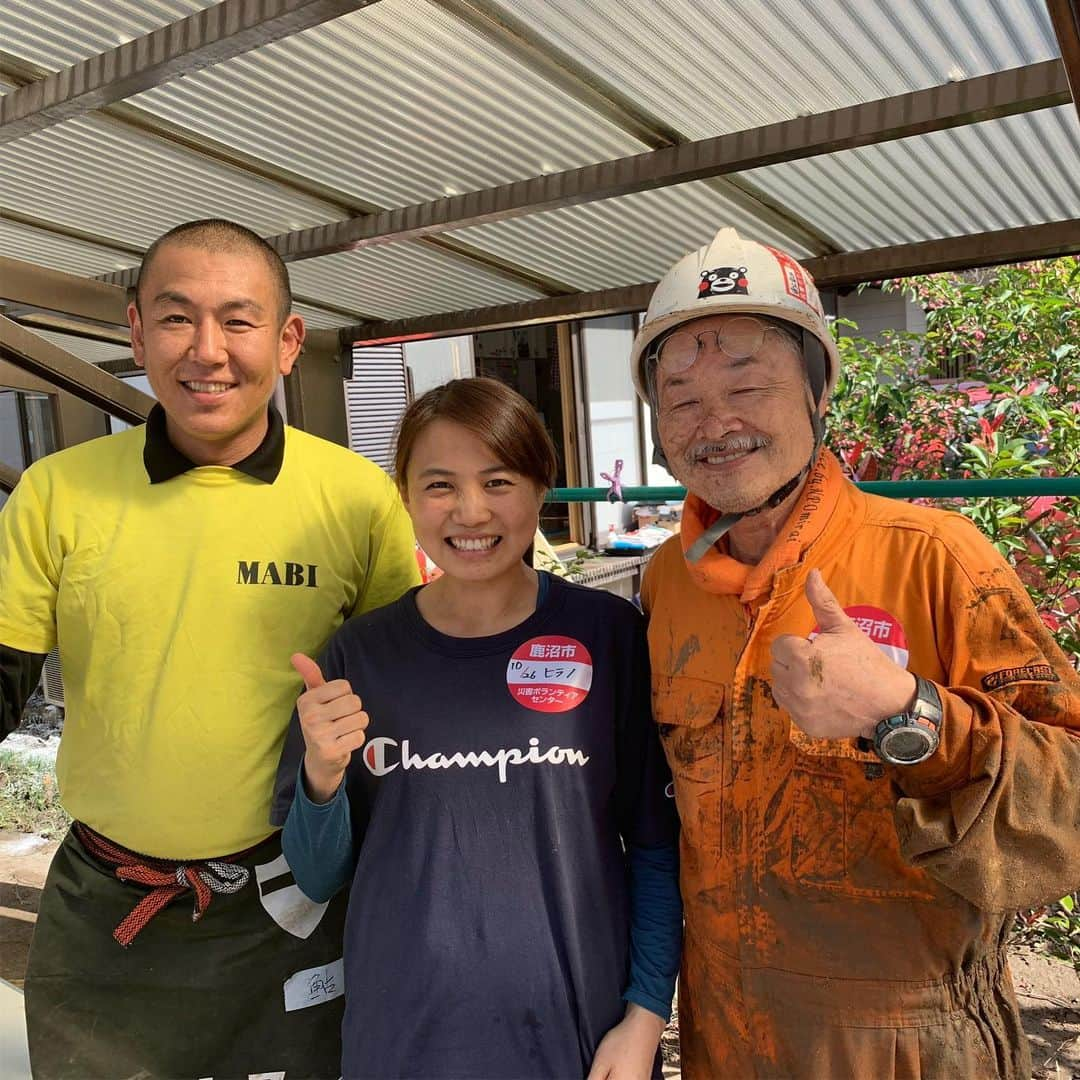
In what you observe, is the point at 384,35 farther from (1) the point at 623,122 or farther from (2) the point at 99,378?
(2) the point at 99,378

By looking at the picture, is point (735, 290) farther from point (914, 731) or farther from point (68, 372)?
point (68, 372)

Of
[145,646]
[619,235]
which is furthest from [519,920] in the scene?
[619,235]

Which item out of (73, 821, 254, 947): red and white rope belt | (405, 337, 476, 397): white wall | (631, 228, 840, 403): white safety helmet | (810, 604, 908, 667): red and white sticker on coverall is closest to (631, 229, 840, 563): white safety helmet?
(631, 228, 840, 403): white safety helmet

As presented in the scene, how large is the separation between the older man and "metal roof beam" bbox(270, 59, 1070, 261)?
0.77m

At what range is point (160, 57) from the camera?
2064 mm

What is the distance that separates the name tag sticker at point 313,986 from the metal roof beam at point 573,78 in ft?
6.72

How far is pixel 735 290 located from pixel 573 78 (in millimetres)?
1037

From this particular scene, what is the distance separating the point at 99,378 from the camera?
10.0 ft

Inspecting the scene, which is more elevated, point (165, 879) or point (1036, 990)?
point (165, 879)

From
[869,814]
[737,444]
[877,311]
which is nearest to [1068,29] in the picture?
[737,444]

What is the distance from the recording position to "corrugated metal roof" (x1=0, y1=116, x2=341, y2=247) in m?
2.63

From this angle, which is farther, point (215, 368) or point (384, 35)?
point (384, 35)

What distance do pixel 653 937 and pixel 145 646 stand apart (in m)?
1.08

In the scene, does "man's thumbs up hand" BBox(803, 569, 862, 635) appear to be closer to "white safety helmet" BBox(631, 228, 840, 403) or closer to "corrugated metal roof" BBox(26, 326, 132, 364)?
"white safety helmet" BBox(631, 228, 840, 403)
